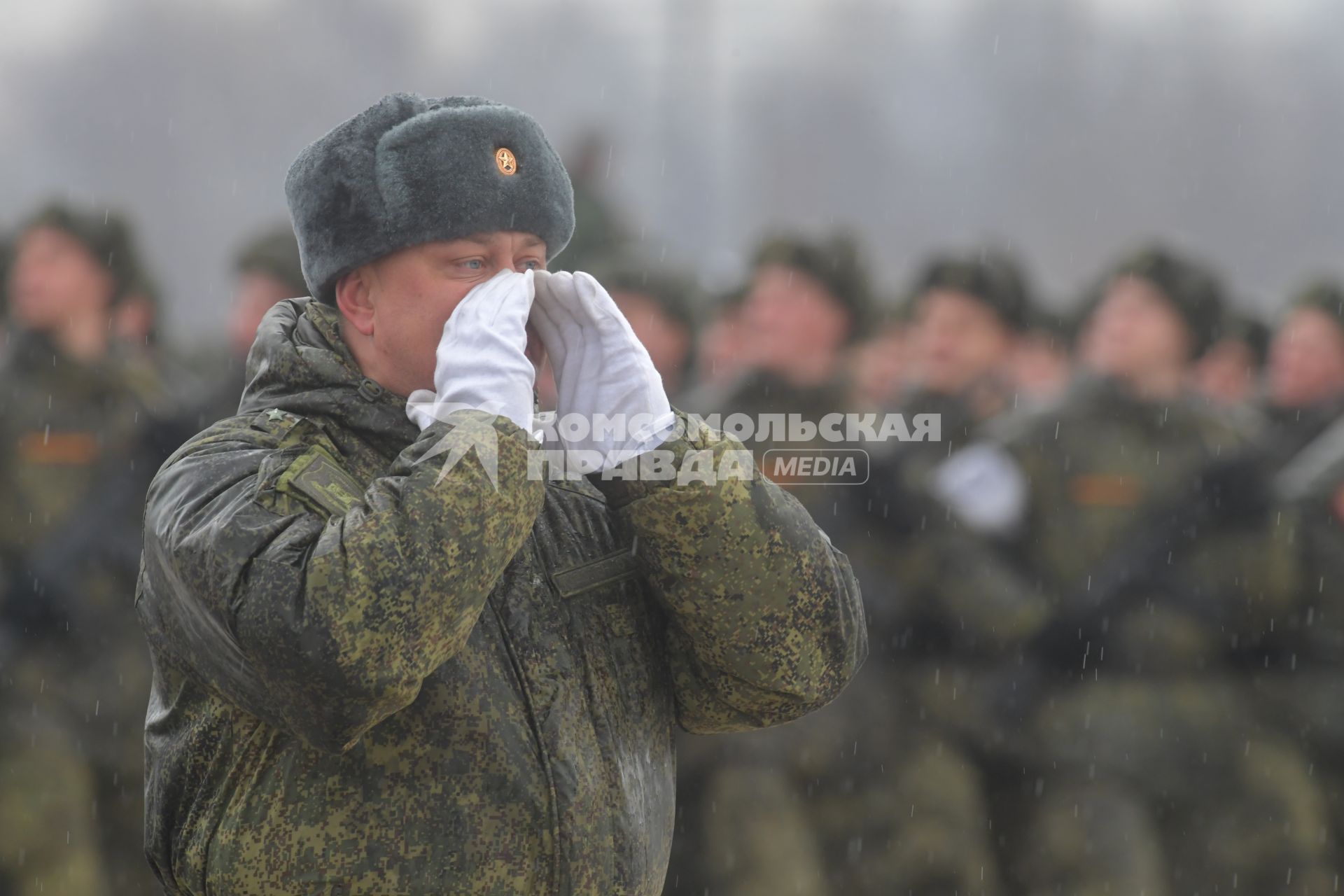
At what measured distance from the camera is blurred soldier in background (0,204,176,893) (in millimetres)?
4723

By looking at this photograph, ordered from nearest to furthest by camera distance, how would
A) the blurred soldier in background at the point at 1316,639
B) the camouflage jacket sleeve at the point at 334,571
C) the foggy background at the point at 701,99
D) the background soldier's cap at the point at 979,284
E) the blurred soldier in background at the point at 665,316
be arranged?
1. the camouflage jacket sleeve at the point at 334,571
2. the blurred soldier in background at the point at 1316,639
3. the blurred soldier in background at the point at 665,316
4. the background soldier's cap at the point at 979,284
5. the foggy background at the point at 701,99

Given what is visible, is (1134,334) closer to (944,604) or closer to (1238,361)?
(1238,361)

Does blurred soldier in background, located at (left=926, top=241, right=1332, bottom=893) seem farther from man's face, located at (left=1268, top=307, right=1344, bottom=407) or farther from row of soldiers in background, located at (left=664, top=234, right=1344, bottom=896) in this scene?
man's face, located at (left=1268, top=307, right=1344, bottom=407)

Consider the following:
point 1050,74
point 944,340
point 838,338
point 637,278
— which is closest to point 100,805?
point 637,278

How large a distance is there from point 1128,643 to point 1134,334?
0.99m

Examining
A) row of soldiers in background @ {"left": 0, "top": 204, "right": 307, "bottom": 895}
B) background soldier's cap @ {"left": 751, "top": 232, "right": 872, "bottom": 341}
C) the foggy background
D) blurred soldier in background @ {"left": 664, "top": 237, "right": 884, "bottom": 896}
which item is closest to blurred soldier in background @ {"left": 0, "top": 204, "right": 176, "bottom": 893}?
row of soldiers in background @ {"left": 0, "top": 204, "right": 307, "bottom": 895}

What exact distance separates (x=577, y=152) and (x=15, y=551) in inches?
88.1

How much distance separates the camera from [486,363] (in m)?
1.97

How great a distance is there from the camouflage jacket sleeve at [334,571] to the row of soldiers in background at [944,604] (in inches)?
114

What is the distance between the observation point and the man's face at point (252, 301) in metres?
5.21

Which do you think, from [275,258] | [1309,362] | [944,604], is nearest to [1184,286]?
[1309,362]

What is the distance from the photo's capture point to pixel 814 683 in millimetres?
2164

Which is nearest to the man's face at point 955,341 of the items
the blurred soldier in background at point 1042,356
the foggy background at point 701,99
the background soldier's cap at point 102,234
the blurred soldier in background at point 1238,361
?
the blurred soldier in background at point 1042,356

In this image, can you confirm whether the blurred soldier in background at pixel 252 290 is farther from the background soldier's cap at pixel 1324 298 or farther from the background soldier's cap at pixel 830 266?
the background soldier's cap at pixel 1324 298
